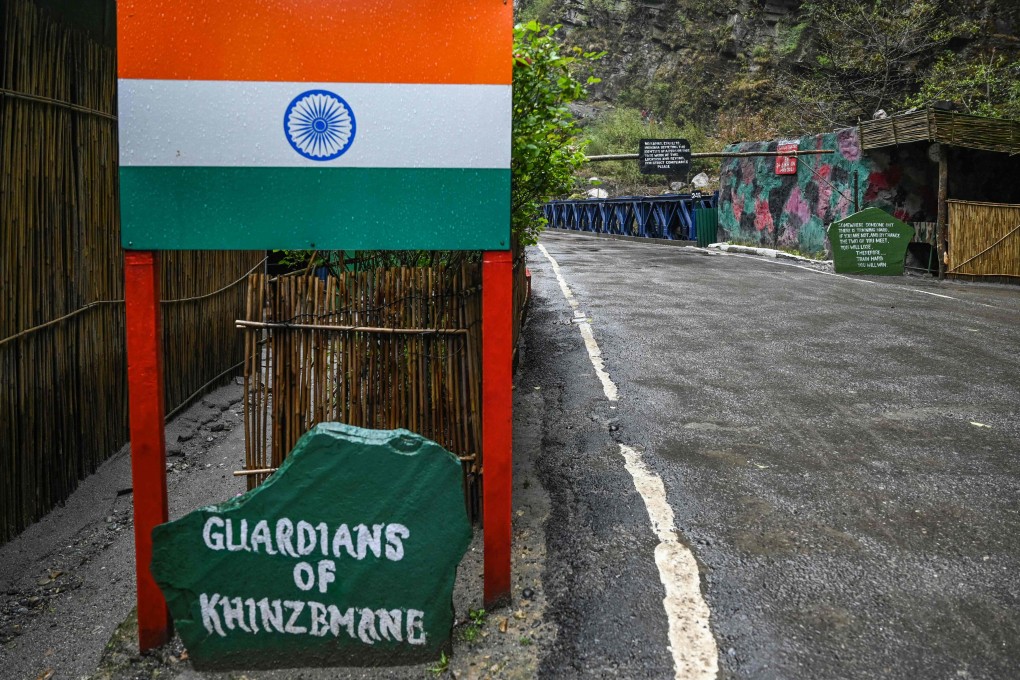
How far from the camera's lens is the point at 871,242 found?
52.2 ft

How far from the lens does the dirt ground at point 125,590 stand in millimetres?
3023

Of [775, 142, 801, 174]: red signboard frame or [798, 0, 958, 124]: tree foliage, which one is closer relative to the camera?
[775, 142, 801, 174]: red signboard frame

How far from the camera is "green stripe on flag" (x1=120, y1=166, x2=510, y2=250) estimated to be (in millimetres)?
2977

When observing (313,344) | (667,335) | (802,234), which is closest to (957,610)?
(313,344)

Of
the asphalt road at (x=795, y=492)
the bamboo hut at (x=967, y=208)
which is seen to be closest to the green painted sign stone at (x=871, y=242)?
the bamboo hut at (x=967, y=208)

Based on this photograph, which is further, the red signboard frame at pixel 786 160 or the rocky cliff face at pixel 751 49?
the rocky cliff face at pixel 751 49

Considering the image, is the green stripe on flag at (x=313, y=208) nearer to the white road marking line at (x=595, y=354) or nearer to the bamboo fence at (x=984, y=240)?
the white road marking line at (x=595, y=354)

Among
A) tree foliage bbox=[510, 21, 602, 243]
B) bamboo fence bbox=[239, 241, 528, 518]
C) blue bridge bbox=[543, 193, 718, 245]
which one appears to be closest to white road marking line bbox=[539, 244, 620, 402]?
tree foliage bbox=[510, 21, 602, 243]

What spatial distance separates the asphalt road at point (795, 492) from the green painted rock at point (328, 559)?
1.91ft

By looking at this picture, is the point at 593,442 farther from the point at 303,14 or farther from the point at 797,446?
the point at 303,14

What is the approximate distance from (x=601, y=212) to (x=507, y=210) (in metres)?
32.9

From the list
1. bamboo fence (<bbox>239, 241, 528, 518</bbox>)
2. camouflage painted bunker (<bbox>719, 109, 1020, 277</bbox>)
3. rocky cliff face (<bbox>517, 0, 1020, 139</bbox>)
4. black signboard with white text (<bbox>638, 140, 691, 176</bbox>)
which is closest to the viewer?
bamboo fence (<bbox>239, 241, 528, 518</bbox>)

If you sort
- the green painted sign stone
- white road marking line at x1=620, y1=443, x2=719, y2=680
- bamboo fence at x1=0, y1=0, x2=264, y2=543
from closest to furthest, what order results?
white road marking line at x1=620, y1=443, x2=719, y2=680, bamboo fence at x1=0, y1=0, x2=264, y2=543, the green painted sign stone

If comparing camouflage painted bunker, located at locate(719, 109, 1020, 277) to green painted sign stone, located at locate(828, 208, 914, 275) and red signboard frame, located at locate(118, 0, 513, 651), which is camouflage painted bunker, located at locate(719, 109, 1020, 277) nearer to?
green painted sign stone, located at locate(828, 208, 914, 275)
